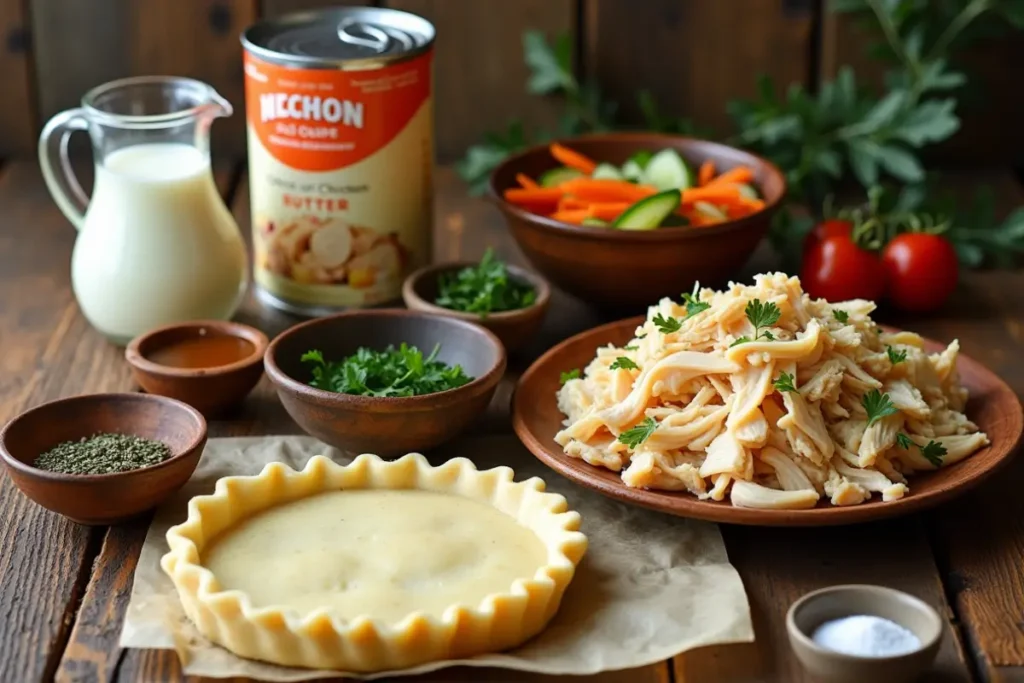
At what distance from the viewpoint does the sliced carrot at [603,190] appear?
290cm

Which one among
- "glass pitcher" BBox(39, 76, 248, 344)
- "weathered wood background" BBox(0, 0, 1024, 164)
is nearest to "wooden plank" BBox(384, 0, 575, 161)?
"weathered wood background" BBox(0, 0, 1024, 164)

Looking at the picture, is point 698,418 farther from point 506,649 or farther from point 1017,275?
point 1017,275

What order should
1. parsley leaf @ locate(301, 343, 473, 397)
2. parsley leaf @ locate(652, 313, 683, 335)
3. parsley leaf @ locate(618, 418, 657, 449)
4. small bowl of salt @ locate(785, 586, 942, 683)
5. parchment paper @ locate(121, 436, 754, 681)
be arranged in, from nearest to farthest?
small bowl of salt @ locate(785, 586, 942, 683) < parchment paper @ locate(121, 436, 754, 681) < parsley leaf @ locate(618, 418, 657, 449) < parsley leaf @ locate(652, 313, 683, 335) < parsley leaf @ locate(301, 343, 473, 397)

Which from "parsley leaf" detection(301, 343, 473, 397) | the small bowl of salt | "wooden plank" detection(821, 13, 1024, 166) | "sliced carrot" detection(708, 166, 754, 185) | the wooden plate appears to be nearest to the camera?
the small bowl of salt

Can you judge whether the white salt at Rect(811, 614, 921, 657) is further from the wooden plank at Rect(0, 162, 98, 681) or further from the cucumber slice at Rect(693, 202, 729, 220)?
the cucumber slice at Rect(693, 202, 729, 220)

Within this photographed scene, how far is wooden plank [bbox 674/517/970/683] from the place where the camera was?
1.79 meters

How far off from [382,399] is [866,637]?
829mm

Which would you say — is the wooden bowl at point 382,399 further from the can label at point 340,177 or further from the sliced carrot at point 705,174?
the sliced carrot at point 705,174

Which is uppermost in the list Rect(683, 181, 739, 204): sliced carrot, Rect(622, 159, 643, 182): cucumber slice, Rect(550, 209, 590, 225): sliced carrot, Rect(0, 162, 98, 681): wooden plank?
Rect(683, 181, 739, 204): sliced carrot

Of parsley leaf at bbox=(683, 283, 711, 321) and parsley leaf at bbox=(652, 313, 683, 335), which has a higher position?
parsley leaf at bbox=(683, 283, 711, 321)

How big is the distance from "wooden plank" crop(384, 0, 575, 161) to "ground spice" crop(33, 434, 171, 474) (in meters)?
1.74

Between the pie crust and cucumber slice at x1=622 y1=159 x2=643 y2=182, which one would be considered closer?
the pie crust

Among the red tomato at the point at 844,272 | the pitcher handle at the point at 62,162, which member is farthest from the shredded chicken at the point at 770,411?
the pitcher handle at the point at 62,162

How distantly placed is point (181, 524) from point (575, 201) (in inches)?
47.5
